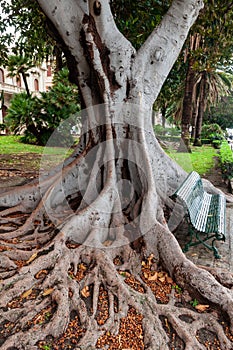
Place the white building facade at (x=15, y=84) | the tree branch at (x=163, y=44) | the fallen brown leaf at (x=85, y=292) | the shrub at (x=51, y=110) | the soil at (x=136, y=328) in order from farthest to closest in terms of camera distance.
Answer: the white building facade at (x=15, y=84), the shrub at (x=51, y=110), the tree branch at (x=163, y=44), the fallen brown leaf at (x=85, y=292), the soil at (x=136, y=328)

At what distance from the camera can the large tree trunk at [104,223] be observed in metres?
2.46

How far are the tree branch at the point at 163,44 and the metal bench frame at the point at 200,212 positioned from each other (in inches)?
60.8

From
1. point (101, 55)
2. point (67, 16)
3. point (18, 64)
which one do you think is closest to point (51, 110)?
point (18, 64)

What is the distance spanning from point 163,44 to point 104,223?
9.51 ft

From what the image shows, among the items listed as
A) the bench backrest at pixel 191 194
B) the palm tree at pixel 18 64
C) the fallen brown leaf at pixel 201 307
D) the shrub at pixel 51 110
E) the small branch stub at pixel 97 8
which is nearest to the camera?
the fallen brown leaf at pixel 201 307

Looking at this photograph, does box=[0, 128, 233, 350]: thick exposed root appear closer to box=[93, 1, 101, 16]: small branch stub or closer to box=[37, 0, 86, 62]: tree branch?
box=[37, 0, 86, 62]: tree branch

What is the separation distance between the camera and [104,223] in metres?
3.73

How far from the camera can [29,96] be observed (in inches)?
614

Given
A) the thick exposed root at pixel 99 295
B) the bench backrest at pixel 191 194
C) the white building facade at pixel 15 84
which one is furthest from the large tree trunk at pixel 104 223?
the white building facade at pixel 15 84

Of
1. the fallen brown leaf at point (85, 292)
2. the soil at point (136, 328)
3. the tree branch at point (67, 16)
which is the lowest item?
the soil at point (136, 328)

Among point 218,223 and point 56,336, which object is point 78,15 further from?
point 56,336

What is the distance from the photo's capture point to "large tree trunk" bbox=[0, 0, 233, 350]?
8.06 feet

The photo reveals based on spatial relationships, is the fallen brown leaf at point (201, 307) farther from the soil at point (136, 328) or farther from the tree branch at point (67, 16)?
the tree branch at point (67, 16)

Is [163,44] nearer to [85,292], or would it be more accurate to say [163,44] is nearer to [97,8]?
[97,8]
